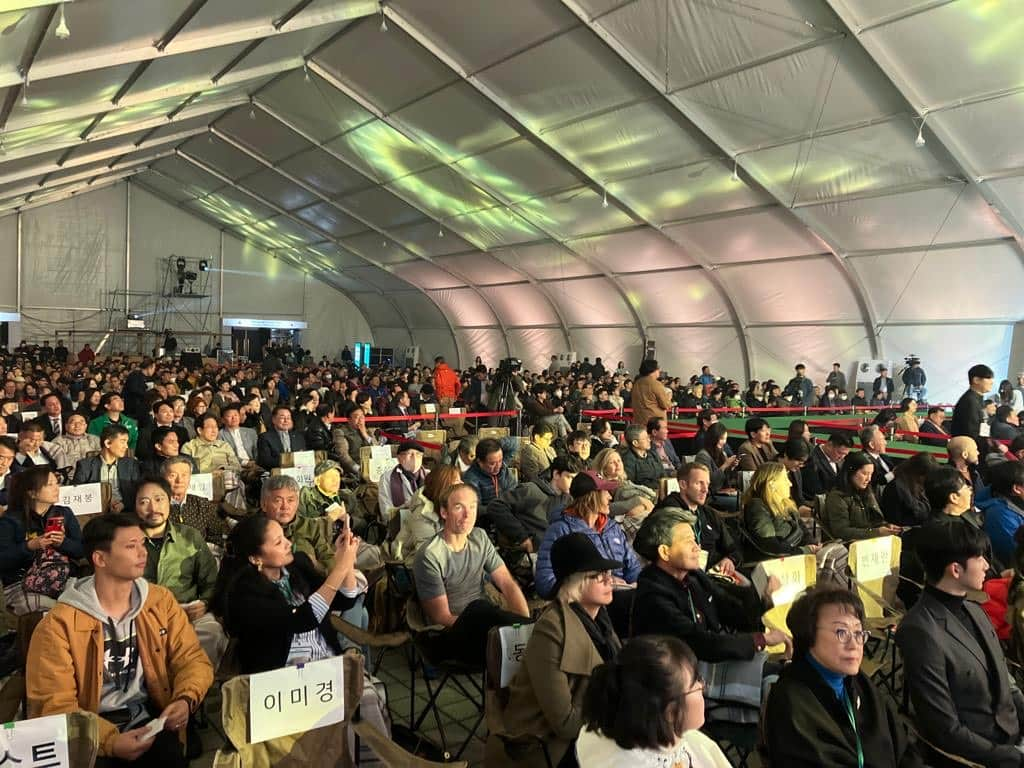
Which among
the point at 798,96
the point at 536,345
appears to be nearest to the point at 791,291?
the point at 798,96

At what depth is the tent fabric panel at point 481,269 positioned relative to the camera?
22898 mm

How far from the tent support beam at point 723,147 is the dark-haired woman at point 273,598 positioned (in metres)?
9.91

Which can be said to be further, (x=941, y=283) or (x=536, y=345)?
(x=536, y=345)

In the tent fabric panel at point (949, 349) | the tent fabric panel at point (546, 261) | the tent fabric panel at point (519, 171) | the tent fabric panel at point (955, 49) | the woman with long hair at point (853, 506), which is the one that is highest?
the tent fabric panel at point (519, 171)

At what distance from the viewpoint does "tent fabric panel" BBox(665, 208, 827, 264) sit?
1533cm

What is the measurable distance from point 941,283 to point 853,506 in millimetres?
12020

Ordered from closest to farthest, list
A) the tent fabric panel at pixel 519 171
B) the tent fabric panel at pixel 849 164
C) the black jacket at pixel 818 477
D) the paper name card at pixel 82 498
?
the paper name card at pixel 82 498
the black jacket at pixel 818 477
the tent fabric panel at pixel 849 164
the tent fabric panel at pixel 519 171

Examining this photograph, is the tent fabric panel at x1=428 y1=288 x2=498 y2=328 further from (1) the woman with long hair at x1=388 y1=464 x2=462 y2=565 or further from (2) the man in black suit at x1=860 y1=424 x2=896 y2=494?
(1) the woman with long hair at x1=388 y1=464 x2=462 y2=565

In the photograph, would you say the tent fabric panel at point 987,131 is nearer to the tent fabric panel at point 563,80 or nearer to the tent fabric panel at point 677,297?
the tent fabric panel at point 563,80

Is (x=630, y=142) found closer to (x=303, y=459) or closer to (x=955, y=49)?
(x=955, y=49)

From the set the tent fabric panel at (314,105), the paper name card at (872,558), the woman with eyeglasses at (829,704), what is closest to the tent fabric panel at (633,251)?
the tent fabric panel at (314,105)

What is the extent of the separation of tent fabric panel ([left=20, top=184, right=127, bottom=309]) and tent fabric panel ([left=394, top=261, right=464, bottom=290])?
33.4ft

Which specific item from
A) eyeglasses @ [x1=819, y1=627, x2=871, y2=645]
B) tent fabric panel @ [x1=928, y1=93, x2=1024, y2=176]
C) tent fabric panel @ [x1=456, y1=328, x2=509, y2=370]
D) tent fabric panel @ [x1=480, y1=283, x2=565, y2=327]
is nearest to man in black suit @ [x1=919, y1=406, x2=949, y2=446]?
tent fabric panel @ [x1=928, y1=93, x2=1024, y2=176]

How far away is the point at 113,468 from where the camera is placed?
5.54m
